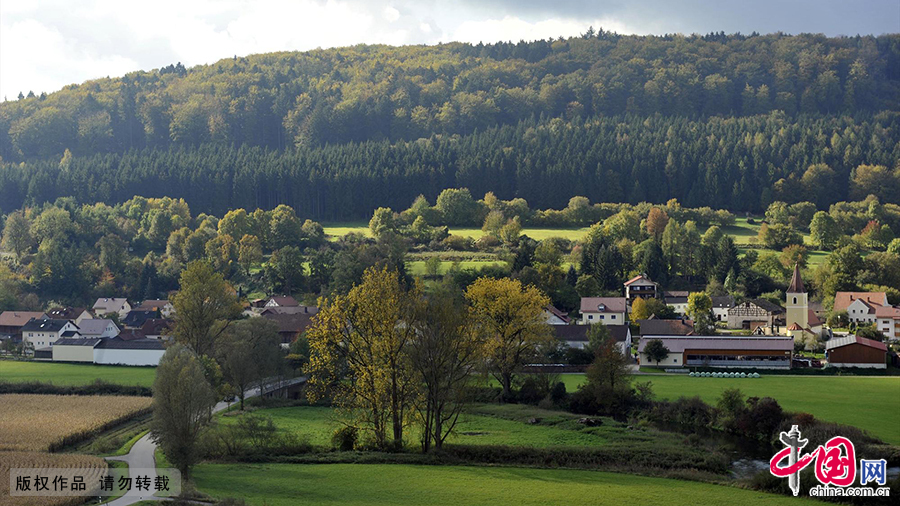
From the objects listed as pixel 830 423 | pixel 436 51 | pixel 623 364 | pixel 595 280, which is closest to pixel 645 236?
pixel 595 280

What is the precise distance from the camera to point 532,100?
539ft

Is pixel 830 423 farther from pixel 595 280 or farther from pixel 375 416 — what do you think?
pixel 595 280

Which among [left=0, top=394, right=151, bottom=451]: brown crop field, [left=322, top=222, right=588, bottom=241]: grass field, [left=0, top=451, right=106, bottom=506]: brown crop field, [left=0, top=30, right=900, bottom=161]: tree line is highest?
[left=0, top=30, right=900, bottom=161]: tree line

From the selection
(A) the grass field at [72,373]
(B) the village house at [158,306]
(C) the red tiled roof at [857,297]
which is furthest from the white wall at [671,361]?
(B) the village house at [158,306]

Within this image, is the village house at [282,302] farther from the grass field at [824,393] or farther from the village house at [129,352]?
the grass field at [824,393]

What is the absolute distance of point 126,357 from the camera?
184 ft

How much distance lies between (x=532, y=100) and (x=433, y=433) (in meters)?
137

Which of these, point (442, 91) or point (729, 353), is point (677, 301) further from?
point (442, 91)

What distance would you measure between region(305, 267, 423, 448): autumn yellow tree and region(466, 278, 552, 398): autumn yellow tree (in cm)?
986

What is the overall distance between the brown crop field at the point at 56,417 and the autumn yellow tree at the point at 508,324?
17.3 m

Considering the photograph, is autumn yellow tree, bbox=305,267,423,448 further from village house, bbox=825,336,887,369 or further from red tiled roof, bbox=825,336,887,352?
red tiled roof, bbox=825,336,887,352

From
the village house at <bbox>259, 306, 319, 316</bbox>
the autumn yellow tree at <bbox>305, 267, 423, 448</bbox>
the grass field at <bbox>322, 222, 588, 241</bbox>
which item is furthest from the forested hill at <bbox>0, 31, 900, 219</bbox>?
the autumn yellow tree at <bbox>305, 267, 423, 448</bbox>

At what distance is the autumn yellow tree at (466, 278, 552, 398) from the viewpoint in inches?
1735

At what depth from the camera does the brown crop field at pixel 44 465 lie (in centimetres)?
2417
